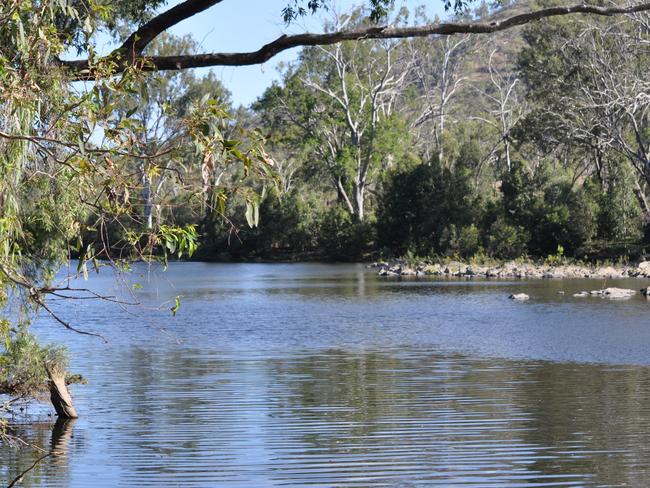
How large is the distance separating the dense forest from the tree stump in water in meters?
14.4

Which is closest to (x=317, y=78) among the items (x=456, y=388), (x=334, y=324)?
(x=334, y=324)

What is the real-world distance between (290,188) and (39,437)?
4861cm

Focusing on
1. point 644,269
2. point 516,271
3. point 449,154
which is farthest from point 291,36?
point 449,154

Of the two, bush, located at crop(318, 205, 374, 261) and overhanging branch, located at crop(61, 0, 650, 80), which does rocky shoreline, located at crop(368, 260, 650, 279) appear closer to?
bush, located at crop(318, 205, 374, 261)

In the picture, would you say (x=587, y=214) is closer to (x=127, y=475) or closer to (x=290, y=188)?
(x=290, y=188)

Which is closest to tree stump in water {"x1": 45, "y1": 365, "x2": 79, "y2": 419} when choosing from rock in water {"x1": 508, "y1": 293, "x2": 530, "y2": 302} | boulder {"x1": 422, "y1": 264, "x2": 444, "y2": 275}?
rock in water {"x1": 508, "y1": 293, "x2": 530, "y2": 302}

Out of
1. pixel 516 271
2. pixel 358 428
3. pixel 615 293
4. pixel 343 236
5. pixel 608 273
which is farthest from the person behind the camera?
pixel 343 236

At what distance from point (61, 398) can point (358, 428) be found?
2789 millimetres

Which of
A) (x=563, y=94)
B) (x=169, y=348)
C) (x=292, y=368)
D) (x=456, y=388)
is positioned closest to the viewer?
(x=456, y=388)

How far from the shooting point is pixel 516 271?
34.2 m

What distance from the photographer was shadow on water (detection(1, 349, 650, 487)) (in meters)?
7.25

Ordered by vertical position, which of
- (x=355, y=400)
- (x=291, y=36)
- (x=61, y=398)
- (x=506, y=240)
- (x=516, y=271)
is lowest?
(x=355, y=400)

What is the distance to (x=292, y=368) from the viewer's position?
1321 centimetres

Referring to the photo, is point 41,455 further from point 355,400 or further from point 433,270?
point 433,270
